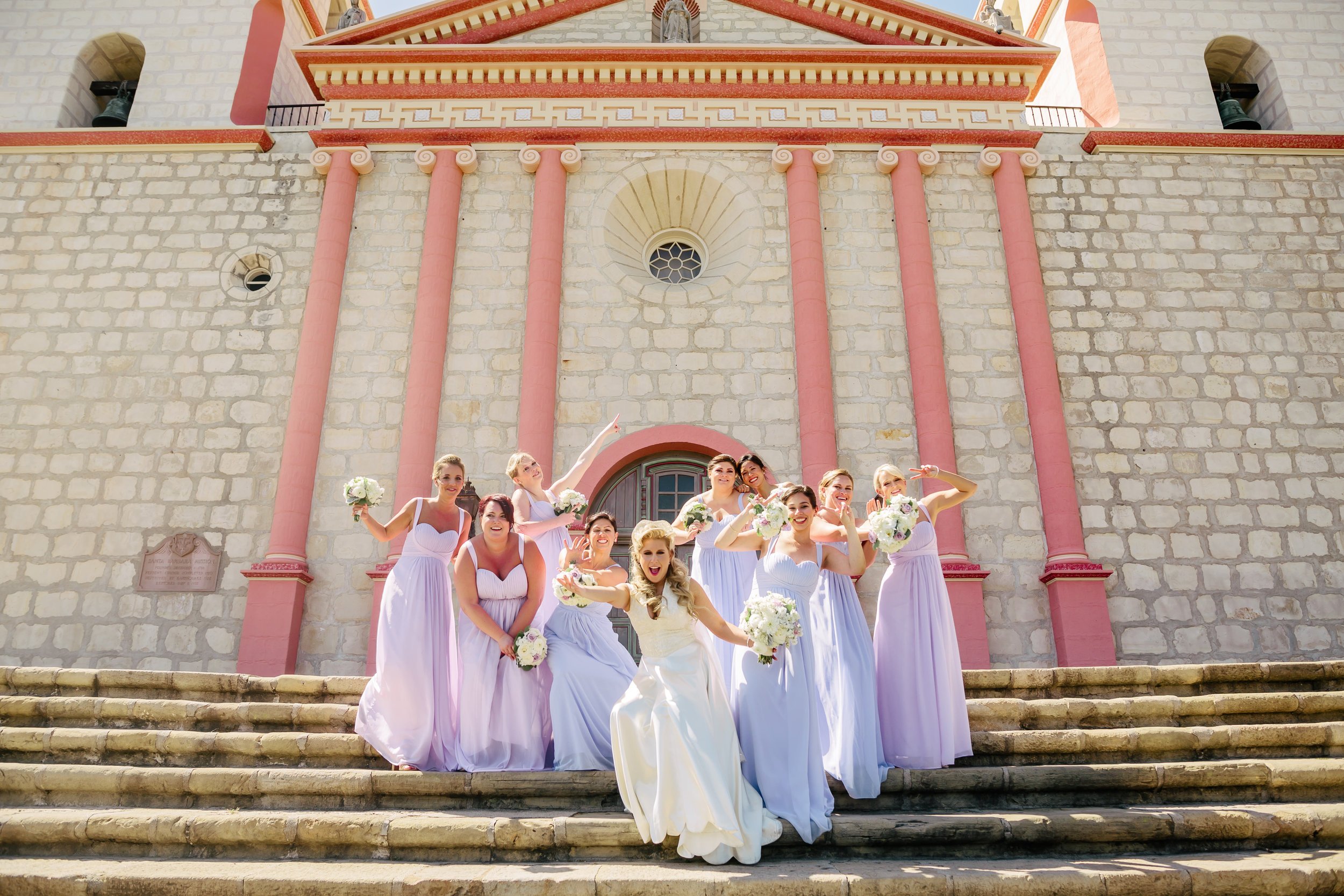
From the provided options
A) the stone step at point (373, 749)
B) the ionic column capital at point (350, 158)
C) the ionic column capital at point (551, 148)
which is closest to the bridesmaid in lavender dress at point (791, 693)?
the stone step at point (373, 749)

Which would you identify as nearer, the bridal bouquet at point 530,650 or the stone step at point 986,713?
the bridal bouquet at point 530,650

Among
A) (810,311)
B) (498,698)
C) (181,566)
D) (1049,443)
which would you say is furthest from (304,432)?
(1049,443)

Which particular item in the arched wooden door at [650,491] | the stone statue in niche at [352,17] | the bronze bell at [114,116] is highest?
the stone statue in niche at [352,17]

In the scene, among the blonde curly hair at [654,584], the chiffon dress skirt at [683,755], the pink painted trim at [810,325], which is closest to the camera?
the chiffon dress skirt at [683,755]

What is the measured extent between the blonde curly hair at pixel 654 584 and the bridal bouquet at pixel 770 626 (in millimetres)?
348

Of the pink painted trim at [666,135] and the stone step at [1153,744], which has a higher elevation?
the pink painted trim at [666,135]

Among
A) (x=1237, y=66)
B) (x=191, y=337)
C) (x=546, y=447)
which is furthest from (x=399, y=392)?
(x=1237, y=66)

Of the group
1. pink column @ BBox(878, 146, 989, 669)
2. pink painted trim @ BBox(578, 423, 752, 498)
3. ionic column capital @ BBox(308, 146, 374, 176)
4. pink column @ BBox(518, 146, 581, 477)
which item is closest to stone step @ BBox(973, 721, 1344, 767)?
pink column @ BBox(878, 146, 989, 669)

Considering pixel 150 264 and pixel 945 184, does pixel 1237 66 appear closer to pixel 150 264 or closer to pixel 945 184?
pixel 945 184

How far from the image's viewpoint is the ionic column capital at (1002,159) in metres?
12.0

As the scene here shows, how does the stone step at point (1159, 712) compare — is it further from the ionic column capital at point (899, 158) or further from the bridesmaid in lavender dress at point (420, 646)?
the ionic column capital at point (899, 158)

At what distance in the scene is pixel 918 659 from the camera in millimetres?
5840

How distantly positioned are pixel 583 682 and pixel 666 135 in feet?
28.5

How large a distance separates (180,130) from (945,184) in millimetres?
10657
